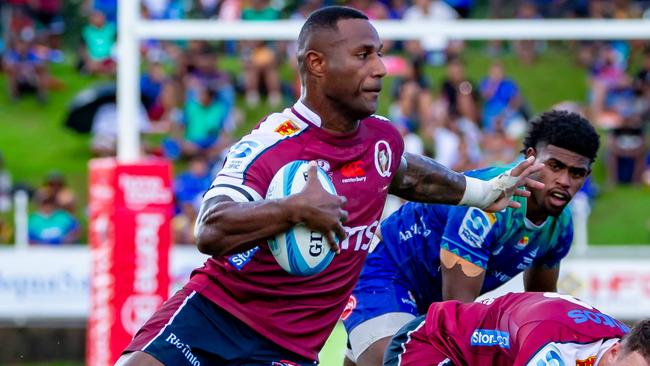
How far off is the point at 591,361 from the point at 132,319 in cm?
516

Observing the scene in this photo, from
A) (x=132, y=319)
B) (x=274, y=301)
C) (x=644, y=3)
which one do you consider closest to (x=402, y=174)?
(x=274, y=301)

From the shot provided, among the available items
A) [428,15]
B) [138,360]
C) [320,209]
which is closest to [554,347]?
[320,209]

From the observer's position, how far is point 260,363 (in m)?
4.70

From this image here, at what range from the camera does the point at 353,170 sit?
483 centimetres

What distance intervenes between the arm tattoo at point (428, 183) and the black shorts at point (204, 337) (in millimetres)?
1060

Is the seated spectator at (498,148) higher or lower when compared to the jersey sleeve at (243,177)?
higher

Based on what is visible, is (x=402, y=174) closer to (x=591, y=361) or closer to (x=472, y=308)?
(x=472, y=308)

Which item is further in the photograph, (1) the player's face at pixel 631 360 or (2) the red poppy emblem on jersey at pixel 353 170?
(2) the red poppy emblem on jersey at pixel 353 170

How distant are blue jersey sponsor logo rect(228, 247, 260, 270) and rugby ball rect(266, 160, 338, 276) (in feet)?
0.45

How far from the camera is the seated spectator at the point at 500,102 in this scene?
14.9 metres

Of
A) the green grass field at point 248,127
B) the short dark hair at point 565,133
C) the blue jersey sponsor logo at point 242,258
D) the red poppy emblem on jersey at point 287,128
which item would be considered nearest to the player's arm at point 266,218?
the blue jersey sponsor logo at point 242,258

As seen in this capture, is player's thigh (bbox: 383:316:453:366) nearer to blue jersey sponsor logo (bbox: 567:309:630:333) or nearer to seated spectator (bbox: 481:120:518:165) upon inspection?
blue jersey sponsor logo (bbox: 567:309:630:333)

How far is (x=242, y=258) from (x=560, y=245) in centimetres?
198

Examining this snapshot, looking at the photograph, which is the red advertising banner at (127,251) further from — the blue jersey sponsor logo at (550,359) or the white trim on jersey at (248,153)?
the blue jersey sponsor logo at (550,359)
